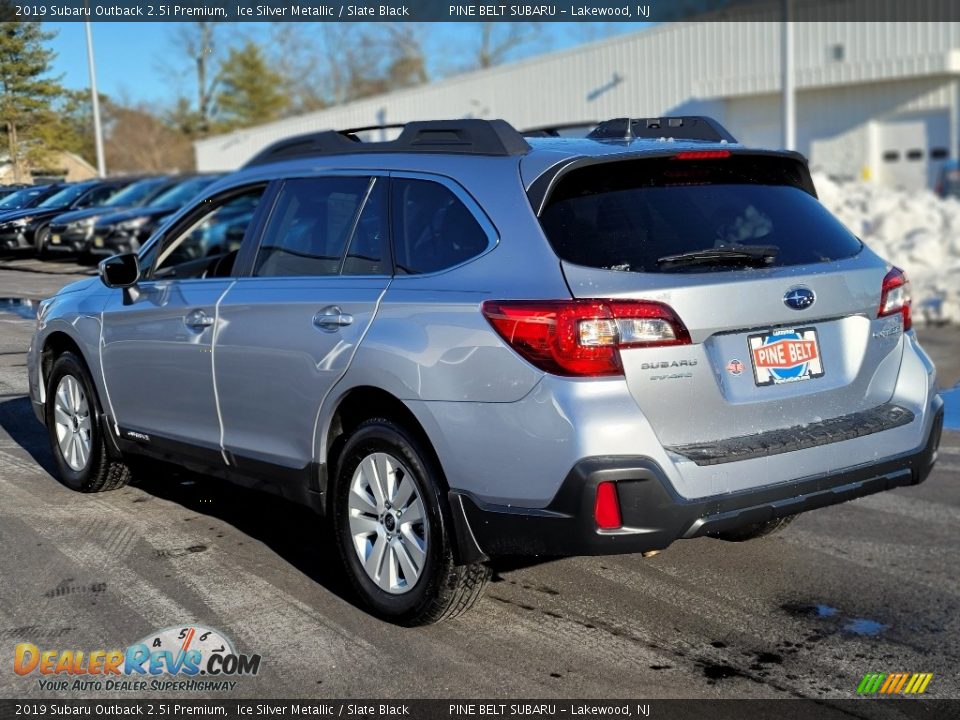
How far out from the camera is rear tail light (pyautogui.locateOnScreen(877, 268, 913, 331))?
4637mm

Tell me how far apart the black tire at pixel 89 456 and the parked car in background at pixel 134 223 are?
1712 mm

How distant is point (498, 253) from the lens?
421 cm

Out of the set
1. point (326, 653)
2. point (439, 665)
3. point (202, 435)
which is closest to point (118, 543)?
point (202, 435)

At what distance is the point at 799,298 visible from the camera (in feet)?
14.0

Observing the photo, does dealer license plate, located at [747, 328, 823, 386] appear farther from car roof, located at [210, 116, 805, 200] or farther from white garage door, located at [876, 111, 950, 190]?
Answer: white garage door, located at [876, 111, 950, 190]

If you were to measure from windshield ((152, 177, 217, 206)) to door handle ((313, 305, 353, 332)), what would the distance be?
35.5 ft

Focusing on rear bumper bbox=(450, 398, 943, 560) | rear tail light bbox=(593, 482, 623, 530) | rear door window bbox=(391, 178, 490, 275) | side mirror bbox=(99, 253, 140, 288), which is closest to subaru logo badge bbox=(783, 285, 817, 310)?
rear bumper bbox=(450, 398, 943, 560)

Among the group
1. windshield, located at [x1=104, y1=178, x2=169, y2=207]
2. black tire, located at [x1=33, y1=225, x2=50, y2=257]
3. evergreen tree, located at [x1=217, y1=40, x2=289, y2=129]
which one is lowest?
black tire, located at [x1=33, y1=225, x2=50, y2=257]

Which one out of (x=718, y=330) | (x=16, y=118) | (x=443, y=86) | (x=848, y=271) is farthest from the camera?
(x=443, y=86)

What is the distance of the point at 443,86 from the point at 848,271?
4228 cm

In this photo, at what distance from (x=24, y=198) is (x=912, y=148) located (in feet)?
100

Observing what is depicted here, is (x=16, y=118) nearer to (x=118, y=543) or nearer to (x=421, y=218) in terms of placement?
(x=118, y=543)

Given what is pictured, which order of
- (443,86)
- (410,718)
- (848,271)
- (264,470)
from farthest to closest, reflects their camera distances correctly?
(443,86) < (264,470) < (848,271) < (410,718)

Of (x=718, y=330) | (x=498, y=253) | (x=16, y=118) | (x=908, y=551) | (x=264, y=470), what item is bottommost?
(x=908, y=551)
